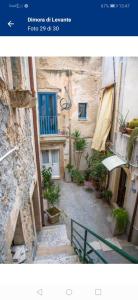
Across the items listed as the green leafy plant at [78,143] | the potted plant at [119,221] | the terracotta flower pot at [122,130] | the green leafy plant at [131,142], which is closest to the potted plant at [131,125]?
the terracotta flower pot at [122,130]

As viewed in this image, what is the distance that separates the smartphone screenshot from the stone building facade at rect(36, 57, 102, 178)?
0.04 m

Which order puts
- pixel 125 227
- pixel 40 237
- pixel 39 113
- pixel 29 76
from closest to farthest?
pixel 29 76 → pixel 40 237 → pixel 125 227 → pixel 39 113

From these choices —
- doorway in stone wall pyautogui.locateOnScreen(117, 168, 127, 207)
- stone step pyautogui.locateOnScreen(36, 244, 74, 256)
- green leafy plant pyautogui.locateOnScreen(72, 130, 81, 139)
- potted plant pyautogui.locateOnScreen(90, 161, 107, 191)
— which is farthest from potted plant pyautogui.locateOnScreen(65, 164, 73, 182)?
stone step pyautogui.locateOnScreen(36, 244, 74, 256)

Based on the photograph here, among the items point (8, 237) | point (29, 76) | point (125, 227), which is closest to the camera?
point (8, 237)

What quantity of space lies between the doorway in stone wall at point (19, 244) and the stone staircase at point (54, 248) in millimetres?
350

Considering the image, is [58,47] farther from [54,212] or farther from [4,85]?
[54,212]

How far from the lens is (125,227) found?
4.29 m

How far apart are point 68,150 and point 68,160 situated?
49cm

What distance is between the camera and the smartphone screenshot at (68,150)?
34.9 inches

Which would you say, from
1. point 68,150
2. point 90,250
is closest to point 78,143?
point 68,150

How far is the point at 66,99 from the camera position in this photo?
655 centimetres

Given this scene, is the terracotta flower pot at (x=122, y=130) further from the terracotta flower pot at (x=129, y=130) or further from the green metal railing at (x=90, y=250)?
the green metal railing at (x=90, y=250)

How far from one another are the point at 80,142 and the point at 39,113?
6.94 feet

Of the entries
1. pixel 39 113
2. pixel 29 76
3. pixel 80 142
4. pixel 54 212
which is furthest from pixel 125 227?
pixel 39 113
